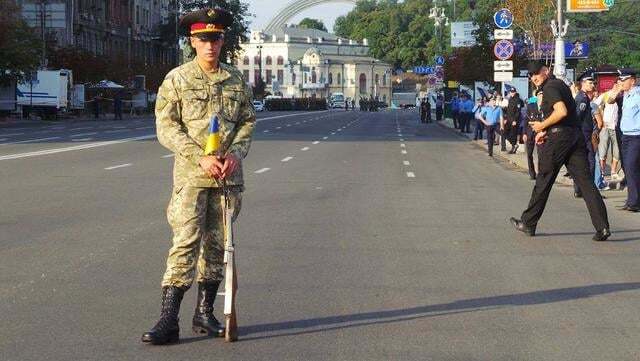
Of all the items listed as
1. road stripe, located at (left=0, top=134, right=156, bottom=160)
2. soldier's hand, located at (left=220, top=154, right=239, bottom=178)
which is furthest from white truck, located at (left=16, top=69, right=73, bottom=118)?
soldier's hand, located at (left=220, top=154, right=239, bottom=178)

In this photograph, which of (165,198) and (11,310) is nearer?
(11,310)

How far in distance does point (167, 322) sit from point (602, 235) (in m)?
6.85

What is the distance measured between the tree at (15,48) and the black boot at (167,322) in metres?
57.5

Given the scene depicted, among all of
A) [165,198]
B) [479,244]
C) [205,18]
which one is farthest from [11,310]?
[165,198]

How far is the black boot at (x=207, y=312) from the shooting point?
7.48 meters

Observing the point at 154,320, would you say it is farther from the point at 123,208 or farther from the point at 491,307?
the point at 123,208

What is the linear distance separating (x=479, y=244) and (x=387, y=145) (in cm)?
2666

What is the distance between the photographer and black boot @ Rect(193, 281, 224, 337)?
7.48 m

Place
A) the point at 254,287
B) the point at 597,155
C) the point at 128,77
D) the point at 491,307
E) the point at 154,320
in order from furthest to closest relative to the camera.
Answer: the point at 128,77 → the point at 597,155 → the point at 254,287 → the point at 491,307 → the point at 154,320

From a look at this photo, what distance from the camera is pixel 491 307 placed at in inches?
344

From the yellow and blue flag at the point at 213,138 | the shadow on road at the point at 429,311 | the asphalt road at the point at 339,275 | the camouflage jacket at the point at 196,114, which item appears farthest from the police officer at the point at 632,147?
the yellow and blue flag at the point at 213,138

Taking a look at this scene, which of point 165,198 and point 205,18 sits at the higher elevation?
point 205,18

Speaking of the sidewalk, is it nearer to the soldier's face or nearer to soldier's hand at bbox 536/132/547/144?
soldier's hand at bbox 536/132/547/144

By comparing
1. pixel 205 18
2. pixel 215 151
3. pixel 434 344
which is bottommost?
pixel 434 344
